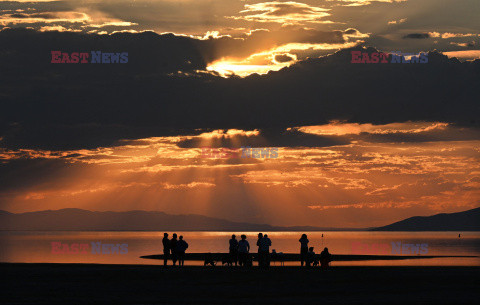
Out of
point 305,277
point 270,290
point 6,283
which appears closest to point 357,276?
point 305,277

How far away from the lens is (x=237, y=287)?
3378 centimetres

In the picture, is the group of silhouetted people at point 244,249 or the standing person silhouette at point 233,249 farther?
the standing person silhouette at point 233,249

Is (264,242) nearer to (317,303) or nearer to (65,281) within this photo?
(65,281)

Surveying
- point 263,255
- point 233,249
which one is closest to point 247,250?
point 233,249

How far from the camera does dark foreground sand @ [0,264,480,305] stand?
2785 centimetres

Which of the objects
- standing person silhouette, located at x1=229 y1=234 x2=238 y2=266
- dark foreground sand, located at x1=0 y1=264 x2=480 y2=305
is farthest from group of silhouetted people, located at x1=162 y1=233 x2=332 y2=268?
dark foreground sand, located at x1=0 y1=264 x2=480 y2=305

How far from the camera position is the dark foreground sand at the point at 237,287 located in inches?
1096

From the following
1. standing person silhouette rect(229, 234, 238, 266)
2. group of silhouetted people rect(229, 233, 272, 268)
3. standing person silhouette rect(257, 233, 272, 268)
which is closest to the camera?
standing person silhouette rect(257, 233, 272, 268)

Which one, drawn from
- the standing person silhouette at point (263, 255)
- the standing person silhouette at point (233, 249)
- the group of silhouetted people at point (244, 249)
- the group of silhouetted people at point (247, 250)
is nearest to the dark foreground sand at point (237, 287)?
the standing person silhouette at point (263, 255)

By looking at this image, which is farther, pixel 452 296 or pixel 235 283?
pixel 235 283

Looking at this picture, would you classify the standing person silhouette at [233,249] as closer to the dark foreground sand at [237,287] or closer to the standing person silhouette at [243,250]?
the standing person silhouette at [243,250]

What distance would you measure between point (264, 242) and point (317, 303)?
23.6 m

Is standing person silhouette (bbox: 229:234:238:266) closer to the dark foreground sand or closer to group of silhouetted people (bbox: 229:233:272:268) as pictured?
group of silhouetted people (bbox: 229:233:272:268)

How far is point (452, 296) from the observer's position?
2873 cm
